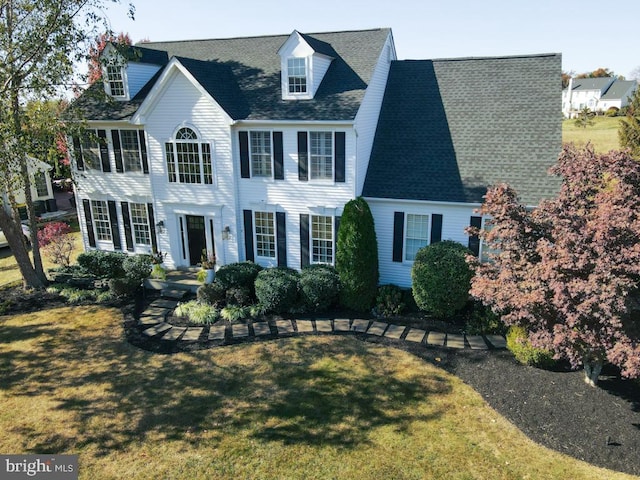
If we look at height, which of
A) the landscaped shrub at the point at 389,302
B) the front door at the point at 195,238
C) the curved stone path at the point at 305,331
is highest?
the front door at the point at 195,238

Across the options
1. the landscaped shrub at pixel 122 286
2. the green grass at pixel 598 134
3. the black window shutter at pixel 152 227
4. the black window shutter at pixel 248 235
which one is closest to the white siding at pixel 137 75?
the black window shutter at pixel 152 227

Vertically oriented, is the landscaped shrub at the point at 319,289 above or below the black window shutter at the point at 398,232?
below

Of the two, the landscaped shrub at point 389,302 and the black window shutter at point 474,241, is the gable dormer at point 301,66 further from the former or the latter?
the landscaped shrub at point 389,302

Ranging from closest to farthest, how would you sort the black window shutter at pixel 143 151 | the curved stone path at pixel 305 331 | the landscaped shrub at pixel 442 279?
the curved stone path at pixel 305 331, the landscaped shrub at pixel 442 279, the black window shutter at pixel 143 151

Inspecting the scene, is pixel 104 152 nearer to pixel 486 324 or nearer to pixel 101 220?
pixel 101 220

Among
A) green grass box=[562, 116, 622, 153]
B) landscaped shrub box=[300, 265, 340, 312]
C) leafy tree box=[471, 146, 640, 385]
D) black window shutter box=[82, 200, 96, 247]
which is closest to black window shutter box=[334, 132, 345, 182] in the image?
landscaped shrub box=[300, 265, 340, 312]

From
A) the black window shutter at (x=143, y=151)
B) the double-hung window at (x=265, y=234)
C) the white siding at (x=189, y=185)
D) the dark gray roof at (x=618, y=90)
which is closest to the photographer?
the white siding at (x=189, y=185)

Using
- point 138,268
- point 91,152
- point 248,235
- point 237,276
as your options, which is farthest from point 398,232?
point 91,152
